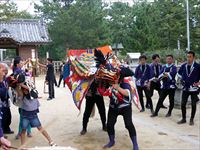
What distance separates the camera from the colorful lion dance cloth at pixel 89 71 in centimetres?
630

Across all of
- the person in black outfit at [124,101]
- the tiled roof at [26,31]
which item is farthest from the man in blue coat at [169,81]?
the tiled roof at [26,31]

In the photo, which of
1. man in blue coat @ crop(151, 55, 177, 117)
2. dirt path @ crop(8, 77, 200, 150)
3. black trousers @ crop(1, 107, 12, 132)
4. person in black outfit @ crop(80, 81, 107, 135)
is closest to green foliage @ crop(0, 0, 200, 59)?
man in blue coat @ crop(151, 55, 177, 117)

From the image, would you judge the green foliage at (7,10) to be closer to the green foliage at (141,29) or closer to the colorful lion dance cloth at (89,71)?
the colorful lion dance cloth at (89,71)

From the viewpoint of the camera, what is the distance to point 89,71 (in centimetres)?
720

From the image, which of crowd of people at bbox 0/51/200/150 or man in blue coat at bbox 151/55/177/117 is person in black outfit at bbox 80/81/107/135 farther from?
man in blue coat at bbox 151/55/177/117

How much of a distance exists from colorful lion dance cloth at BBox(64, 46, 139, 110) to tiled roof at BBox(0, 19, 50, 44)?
25099 mm

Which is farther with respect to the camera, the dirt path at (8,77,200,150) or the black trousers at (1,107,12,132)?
the black trousers at (1,107,12,132)

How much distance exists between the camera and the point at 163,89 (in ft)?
32.0

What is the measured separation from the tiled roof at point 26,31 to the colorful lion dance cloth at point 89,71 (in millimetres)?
25099

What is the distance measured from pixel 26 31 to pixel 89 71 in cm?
2923

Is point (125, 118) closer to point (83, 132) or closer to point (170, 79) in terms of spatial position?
point (83, 132)

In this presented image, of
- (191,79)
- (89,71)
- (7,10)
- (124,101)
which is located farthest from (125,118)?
(7,10)

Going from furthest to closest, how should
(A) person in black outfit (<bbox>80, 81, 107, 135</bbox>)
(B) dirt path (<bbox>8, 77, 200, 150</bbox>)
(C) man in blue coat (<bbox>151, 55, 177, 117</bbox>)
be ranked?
(C) man in blue coat (<bbox>151, 55, 177, 117</bbox>) → (A) person in black outfit (<bbox>80, 81, 107, 135</bbox>) → (B) dirt path (<bbox>8, 77, 200, 150</bbox>)

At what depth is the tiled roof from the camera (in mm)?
33344
